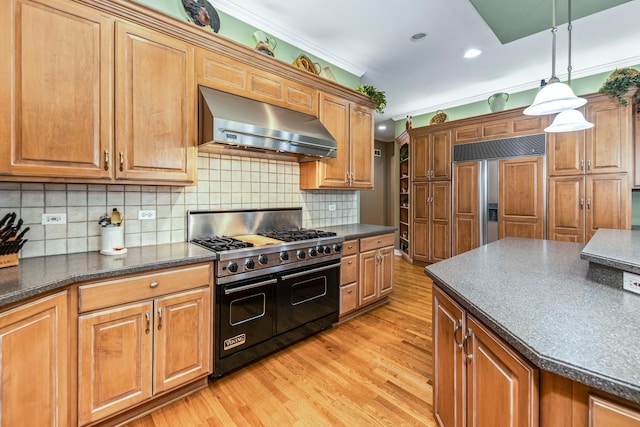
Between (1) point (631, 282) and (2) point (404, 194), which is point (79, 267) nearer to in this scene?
(1) point (631, 282)

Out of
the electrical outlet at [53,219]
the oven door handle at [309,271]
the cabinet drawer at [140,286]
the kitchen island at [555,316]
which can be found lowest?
the oven door handle at [309,271]

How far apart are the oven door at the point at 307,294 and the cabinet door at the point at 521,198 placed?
3.08m

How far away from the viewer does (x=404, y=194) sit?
6086mm

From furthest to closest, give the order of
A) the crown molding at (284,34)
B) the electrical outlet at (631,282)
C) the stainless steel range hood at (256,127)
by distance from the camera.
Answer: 1. the crown molding at (284,34)
2. the stainless steel range hood at (256,127)
3. the electrical outlet at (631,282)

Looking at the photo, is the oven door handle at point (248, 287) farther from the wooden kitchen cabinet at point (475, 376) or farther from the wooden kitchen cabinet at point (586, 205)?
the wooden kitchen cabinet at point (586, 205)

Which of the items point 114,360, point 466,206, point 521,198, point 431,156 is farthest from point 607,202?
point 114,360

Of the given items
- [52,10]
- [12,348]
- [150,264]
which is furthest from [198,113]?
[12,348]

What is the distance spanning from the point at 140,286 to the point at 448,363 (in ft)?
5.51

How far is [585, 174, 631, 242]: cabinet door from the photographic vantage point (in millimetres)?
Result: 3482

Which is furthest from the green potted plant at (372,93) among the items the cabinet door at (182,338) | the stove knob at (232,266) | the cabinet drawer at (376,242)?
the cabinet door at (182,338)

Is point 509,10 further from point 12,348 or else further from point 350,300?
point 12,348

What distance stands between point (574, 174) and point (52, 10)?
17.3ft

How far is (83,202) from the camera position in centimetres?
198

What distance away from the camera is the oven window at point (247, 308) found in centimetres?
207
